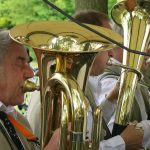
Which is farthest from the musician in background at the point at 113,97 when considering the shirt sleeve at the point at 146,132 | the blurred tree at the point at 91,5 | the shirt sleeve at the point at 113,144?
the blurred tree at the point at 91,5

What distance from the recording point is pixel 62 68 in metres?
1.49

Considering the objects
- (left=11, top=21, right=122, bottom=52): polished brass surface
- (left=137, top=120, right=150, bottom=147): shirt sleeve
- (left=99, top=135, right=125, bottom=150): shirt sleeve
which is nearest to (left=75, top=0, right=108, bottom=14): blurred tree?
(left=137, top=120, right=150, bottom=147): shirt sleeve

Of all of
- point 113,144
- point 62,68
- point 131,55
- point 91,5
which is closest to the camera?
Result: point 62,68

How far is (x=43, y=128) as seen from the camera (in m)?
1.54

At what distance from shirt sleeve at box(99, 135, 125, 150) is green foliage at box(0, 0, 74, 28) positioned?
21.7 feet

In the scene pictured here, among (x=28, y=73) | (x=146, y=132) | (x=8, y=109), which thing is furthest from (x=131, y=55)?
(x=8, y=109)

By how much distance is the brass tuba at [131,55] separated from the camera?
1982 millimetres

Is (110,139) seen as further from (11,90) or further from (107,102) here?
(11,90)

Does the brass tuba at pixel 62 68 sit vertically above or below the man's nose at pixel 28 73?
above

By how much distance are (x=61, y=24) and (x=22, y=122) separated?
57 centimetres

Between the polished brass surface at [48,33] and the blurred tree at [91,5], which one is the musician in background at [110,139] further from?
the blurred tree at [91,5]

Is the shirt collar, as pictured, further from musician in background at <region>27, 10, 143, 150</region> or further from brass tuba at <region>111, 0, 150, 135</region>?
brass tuba at <region>111, 0, 150, 135</region>

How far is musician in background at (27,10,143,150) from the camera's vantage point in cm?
189

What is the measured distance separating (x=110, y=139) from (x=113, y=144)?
4 centimetres
